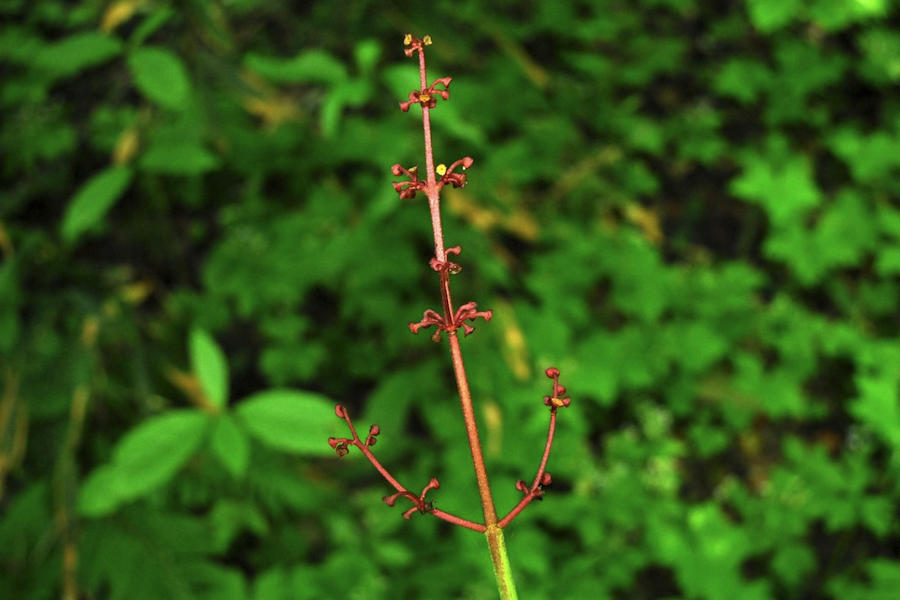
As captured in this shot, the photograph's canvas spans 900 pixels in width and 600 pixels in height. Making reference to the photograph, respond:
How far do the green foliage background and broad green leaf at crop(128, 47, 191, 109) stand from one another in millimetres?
12

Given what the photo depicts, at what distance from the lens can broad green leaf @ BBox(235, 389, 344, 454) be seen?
1603 mm

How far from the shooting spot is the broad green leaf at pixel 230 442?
5.13 ft

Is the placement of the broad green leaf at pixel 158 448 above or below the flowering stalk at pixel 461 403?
above

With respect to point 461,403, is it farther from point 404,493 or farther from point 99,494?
point 99,494

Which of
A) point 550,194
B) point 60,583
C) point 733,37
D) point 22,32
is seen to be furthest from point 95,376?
point 733,37

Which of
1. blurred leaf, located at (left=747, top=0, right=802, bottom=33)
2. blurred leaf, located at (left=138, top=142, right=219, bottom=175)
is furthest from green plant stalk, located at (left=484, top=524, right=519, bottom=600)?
blurred leaf, located at (left=747, top=0, right=802, bottom=33)

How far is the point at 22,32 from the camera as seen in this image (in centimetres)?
282

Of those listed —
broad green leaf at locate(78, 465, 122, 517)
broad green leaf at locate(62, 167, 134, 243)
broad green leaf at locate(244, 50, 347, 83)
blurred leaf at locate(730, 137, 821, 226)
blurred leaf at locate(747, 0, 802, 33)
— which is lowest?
broad green leaf at locate(78, 465, 122, 517)

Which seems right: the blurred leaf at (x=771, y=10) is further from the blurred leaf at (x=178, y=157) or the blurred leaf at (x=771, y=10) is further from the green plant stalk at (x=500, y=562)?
the green plant stalk at (x=500, y=562)

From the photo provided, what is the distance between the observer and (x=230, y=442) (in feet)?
5.25

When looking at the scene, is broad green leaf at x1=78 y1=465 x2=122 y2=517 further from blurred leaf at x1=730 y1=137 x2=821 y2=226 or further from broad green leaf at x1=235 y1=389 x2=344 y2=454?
blurred leaf at x1=730 y1=137 x2=821 y2=226

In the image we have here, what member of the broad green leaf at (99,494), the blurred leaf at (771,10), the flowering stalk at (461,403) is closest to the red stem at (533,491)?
the flowering stalk at (461,403)

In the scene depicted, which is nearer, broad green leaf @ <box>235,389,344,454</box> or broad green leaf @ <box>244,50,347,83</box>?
broad green leaf @ <box>235,389,344,454</box>

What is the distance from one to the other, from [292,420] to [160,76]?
0.86 metres
